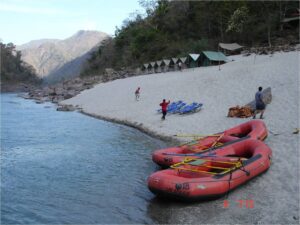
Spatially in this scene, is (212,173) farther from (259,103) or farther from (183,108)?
(183,108)

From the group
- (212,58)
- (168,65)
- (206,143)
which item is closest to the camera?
(206,143)

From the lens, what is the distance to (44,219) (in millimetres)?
10867

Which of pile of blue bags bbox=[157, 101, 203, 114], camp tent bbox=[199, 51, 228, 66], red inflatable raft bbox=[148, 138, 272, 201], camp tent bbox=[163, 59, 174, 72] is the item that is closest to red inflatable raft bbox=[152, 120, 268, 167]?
red inflatable raft bbox=[148, 138, 272, 201]

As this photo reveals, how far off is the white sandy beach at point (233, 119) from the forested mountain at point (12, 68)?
3296 inches

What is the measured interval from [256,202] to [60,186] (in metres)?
7.08

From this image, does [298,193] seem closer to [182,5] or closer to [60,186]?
[60,186]

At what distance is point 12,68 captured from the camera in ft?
430

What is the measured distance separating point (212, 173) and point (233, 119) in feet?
31.7

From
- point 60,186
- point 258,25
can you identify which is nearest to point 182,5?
point 258,25

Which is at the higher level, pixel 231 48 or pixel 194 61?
pixel 231 48

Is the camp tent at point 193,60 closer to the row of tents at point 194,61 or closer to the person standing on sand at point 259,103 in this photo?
the row of tents at point 194,61

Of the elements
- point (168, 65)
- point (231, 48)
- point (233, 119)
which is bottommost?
point (233, 119)

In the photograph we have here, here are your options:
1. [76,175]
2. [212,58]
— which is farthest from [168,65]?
[76,175]

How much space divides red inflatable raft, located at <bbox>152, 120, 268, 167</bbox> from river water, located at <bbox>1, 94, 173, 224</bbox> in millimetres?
1014
